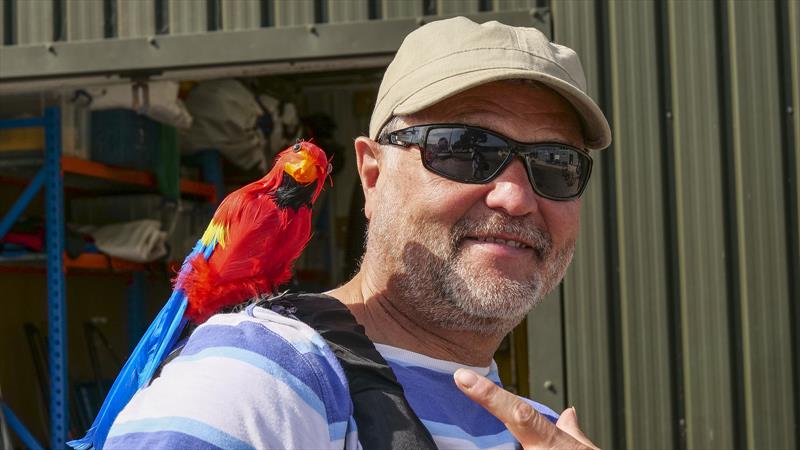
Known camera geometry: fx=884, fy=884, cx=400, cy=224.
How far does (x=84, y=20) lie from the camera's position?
3486 millimetres

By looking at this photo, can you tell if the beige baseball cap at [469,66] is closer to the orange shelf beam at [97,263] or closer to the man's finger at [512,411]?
the man's finger at [512,411]

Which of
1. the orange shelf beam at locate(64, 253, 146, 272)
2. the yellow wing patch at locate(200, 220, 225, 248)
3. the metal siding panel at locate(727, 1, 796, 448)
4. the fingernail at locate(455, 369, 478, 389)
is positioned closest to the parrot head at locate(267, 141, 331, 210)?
the yellow wing patch at locate(200, 220, 225, 248)

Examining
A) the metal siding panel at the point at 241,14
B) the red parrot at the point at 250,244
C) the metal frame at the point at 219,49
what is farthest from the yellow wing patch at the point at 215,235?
the metal siding panel at the point at 241,14

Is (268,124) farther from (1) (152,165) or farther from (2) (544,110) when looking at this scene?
(2) (544,110)

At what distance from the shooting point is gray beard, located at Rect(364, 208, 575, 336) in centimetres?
131

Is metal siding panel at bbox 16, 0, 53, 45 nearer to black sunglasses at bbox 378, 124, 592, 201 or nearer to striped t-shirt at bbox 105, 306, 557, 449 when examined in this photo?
black sunglasses at bbox 378, 124, 592, 201

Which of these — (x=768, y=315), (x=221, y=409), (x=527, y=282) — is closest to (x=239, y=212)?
(x=527, y=282)

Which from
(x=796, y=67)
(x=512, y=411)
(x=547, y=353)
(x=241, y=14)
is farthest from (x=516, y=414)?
(x=241, y=14)

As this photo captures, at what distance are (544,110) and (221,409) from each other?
0.70 m

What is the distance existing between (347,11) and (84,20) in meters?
1.07

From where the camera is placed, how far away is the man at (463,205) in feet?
→ 4.19

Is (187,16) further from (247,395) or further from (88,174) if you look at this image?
(247,395)

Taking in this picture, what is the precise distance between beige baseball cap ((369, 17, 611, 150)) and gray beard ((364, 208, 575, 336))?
7.4 inches

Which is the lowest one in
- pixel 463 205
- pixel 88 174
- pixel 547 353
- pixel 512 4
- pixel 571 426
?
pixel 547 353
